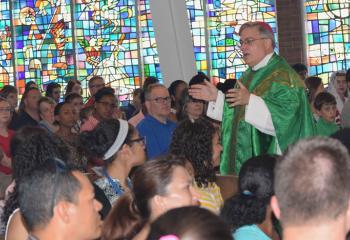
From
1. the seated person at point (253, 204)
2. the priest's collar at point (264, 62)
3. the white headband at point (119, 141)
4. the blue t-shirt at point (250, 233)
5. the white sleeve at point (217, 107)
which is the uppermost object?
the priest's collar at point (264, 62)

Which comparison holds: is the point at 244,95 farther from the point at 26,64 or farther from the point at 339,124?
the point at 26,64

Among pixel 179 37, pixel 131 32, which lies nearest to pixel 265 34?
pixel 179 37

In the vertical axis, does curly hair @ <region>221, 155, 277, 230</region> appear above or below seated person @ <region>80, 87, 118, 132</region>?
below

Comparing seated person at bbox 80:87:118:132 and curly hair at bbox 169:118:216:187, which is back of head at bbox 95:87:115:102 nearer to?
seated person at bbox 80:87:118:132

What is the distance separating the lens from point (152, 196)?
3.71 meters

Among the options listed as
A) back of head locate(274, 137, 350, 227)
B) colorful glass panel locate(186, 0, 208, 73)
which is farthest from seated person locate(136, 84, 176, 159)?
colorful glass panel locate(186, 0, 208, 73)

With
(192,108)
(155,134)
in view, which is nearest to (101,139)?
(155,134)

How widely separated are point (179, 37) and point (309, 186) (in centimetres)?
747

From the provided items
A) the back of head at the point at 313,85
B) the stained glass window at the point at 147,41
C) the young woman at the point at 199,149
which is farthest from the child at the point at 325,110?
the stained glass window at the point at 147,41

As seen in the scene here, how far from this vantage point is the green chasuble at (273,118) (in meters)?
6.14

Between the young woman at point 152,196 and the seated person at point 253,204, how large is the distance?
0.19 meters

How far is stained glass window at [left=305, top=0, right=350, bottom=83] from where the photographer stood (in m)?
14.2

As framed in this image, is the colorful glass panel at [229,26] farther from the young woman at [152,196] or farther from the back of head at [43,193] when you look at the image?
the back of head at [43,193]

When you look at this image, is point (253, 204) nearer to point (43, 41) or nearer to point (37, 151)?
point (37, 151)
